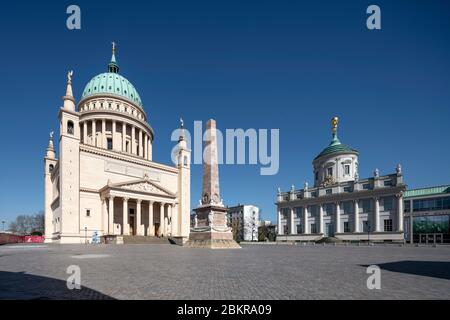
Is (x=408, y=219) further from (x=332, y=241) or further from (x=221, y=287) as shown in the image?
(x=221, y=287)

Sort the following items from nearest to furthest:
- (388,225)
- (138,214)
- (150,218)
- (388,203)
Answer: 1. (388,225)
2. (388,203)
3. (138,214)
4. (150,218)

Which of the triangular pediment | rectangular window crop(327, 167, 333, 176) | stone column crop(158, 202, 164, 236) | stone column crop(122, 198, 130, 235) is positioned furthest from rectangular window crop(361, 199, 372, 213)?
stone column crop(122, 198, 130, 235)

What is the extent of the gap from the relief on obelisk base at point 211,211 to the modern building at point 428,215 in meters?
50.2

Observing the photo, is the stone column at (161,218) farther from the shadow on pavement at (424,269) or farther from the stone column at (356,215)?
the shadow on pavement at (424,269)

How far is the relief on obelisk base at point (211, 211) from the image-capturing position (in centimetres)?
2862

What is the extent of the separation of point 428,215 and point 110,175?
67418 mm

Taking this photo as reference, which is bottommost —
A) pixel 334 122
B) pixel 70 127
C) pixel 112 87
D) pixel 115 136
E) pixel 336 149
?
pixel 336 149

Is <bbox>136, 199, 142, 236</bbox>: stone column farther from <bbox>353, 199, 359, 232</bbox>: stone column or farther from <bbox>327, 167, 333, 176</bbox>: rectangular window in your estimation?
<bbox>327, 167, 333, 176</bbox>: rectangular window

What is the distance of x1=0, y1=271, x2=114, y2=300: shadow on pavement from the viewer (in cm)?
626

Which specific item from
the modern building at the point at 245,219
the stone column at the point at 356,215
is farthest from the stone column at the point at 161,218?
the modern building at the point at 245,219

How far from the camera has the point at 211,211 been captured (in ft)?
93.0

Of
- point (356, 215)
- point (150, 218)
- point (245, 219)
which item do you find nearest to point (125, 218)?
point (150, 218)

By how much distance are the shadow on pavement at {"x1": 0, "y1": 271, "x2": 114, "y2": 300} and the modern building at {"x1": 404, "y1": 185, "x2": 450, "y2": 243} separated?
69129mm

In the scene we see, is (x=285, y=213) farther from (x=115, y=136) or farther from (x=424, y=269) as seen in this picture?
(x=424, y=269)
